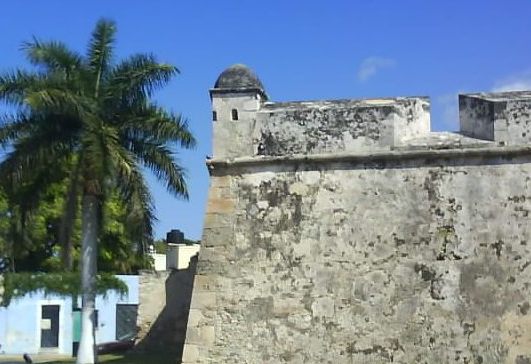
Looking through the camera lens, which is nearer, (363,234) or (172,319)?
(363,234)

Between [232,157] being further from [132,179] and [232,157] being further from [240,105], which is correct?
[132,179]

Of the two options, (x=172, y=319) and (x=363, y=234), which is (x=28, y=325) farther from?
(x=363, y=234)

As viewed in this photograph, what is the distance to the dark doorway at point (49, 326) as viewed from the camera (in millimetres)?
25656

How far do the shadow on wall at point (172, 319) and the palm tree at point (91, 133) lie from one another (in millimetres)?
4535

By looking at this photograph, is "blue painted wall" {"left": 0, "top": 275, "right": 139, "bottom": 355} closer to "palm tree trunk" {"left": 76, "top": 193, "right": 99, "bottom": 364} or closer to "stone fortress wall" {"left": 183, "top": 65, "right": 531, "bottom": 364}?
"palm tree trunk" {"left": 76, "top": 193, "right": 99, "bottom": 364}

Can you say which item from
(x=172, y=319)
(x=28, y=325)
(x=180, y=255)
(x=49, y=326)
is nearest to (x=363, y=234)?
(x=172, y=319)

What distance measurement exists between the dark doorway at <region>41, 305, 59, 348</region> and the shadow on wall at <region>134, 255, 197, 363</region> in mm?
8779

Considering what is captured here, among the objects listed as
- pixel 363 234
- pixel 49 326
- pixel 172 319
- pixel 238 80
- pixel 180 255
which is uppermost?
pixel 238 80

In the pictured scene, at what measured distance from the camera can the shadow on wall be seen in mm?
17781

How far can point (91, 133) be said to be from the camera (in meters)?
12.9

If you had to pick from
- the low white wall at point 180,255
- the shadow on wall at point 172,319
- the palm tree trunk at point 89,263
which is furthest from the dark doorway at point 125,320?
the palm tree trunk at point 89,263

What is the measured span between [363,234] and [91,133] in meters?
5.46

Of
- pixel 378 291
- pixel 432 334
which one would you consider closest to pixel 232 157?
pixel 378 291

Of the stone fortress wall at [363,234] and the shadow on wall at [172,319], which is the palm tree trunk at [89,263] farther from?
the shadow on wall at [172,319]
